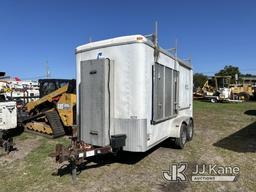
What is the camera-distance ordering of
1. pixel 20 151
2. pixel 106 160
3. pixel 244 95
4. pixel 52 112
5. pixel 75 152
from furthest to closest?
pixel 244 95
pixel 52 112
pixel 20 151
pixel 106 160
pixel 75 152

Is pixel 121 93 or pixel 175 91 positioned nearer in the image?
pixel 121 93

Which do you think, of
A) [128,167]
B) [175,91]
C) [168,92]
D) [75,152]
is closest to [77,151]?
[75,152]

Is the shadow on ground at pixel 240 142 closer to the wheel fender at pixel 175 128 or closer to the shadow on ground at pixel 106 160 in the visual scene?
the wheel fender at pixel 175 128

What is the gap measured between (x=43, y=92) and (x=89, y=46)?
6.07 metres

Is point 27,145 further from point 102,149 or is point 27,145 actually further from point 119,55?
point 119,55

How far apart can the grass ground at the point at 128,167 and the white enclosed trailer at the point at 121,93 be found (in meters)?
0.61

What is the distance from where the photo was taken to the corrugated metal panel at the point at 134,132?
5676mm

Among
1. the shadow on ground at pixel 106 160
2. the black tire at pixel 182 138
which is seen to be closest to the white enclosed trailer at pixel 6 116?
the shadow on ground at pixel 106 160

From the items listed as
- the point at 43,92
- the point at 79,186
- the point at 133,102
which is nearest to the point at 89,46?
the point at 133,102

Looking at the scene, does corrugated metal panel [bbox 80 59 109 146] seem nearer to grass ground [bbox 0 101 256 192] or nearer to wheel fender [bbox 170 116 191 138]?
grass ground [bbox 0 101 256 192]

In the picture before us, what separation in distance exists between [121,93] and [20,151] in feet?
12.6

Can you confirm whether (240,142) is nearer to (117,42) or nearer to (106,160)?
(106,160)

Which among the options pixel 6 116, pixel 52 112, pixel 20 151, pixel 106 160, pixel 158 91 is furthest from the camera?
pixel 52 112

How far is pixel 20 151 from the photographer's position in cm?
770
